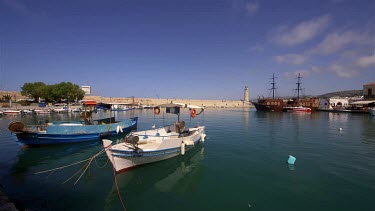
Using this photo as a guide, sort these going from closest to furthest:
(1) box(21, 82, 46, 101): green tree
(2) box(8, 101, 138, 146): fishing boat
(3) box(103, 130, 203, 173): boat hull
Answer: (3) box(103, 130, 203, 173): boat hull < (2) box(8, 101, 138, 146): fishing boat < (1) box(21, 82, 46, 101): green tree

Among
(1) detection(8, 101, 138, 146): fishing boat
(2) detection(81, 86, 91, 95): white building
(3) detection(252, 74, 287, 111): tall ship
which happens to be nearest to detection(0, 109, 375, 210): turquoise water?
(1) detection(8, 101, 138, 146): fishing boat

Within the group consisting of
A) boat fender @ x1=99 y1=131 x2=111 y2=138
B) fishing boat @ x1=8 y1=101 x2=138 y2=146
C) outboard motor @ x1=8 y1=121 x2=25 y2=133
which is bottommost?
boat fender @ x1=99 y1=131 x2=111 y2=138

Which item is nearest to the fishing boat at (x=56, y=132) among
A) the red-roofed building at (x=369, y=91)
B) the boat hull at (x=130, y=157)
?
the boat hull at (x=130, y=157)

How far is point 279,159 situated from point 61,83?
87003 mm

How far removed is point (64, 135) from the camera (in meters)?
17.0

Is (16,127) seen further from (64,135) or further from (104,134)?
(104,134)

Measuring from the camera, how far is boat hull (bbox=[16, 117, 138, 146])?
1562cm

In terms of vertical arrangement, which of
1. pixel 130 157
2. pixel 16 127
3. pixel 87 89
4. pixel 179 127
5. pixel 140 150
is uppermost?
pixel 87 89

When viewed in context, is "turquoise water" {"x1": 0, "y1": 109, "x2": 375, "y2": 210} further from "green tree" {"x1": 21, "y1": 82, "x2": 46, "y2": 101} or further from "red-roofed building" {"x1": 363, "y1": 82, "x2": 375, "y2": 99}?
"green tree" {"x1": 21, "y1": 82, "x2": 46, "y2": 101}

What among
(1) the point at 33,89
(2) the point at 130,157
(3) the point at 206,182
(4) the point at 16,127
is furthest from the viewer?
(1) the point at 33,89

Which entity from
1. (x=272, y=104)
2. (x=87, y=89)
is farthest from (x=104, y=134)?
(x=87, y=89)

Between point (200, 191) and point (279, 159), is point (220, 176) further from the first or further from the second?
point (279, 159)

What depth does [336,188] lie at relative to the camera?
29.0 ft

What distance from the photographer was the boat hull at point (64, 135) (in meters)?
15.6
